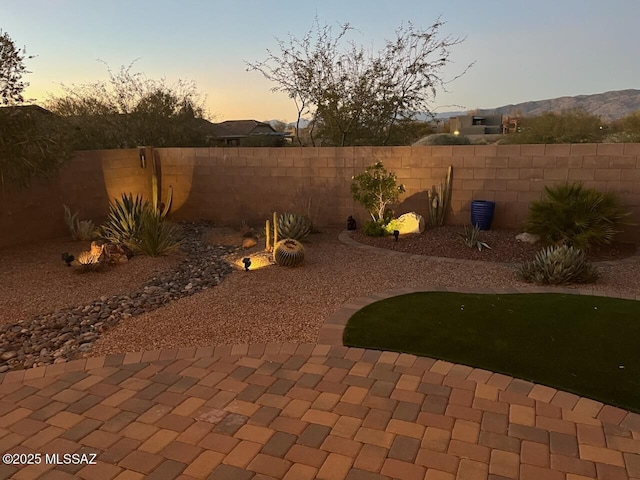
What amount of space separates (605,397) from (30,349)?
4.75m

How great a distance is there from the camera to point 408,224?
28.6 feet

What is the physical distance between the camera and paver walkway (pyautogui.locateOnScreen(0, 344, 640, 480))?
2.49 metres

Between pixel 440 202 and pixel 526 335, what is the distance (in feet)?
16.9

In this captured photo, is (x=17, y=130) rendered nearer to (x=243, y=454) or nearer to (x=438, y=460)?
(x=243, y=454)

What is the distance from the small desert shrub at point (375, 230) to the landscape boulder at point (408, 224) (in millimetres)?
86

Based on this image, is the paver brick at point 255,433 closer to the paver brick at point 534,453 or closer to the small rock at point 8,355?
the paver brick at point 534,453

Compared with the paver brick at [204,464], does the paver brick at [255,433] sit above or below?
below

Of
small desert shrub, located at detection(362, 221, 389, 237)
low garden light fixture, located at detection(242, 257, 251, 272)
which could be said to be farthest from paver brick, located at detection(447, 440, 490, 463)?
small desert shrub, located at detection(362, 221, 389, 237)

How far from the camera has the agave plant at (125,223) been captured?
24.7 ft

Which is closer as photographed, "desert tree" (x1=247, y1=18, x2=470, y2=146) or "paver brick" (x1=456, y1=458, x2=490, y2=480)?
"paver brick" (x1=456, y1=458, x2=490, y2=480)

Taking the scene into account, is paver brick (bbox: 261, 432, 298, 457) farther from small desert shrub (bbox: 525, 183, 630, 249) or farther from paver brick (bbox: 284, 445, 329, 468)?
small desert shrub (bbox: 525, 183, 630, 249)

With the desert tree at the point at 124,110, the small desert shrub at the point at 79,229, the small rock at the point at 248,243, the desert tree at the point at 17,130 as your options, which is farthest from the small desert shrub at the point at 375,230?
the desert tree at the point at 124,110

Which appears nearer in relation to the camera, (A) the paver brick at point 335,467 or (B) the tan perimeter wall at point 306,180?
(A) the paver brick at point 335,467

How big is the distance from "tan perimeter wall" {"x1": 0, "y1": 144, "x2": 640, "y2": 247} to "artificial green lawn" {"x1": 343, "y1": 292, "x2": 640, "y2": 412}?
3979 mm
